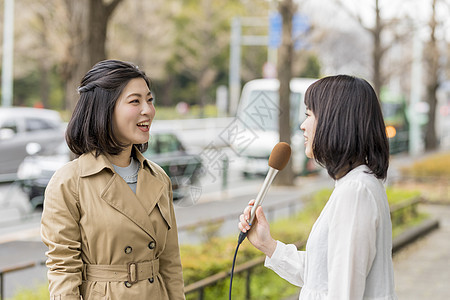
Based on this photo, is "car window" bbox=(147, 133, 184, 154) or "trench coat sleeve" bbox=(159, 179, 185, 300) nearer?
"trench coat sleeve" bbox=(159, 179, 185, 300)

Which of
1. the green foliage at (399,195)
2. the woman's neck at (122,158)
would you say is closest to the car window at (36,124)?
the green foliage at (399,195)

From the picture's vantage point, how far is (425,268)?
7766 millimetres

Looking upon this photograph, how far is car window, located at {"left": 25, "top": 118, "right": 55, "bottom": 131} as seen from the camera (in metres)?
15.7

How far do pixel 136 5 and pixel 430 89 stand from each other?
1606cm

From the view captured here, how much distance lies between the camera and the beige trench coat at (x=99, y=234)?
217 cm

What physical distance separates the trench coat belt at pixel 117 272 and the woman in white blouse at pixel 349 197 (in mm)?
606

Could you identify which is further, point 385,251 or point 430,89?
point 430,89

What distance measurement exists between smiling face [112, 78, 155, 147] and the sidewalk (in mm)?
4963

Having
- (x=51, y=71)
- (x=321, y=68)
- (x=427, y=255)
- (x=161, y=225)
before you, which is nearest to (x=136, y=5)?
(x=51, y=71)

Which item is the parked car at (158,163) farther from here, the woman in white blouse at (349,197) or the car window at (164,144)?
the woman in white blouse at (349,197)

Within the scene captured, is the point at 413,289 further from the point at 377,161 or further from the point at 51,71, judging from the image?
the point at 51,71

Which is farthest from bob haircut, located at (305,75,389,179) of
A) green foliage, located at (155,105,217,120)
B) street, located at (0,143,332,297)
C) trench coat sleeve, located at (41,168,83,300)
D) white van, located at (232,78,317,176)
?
green foliage, located at (155,105,217,120)

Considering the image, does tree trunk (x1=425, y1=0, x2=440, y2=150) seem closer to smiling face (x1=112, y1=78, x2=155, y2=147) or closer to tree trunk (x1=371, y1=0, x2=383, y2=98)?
tree trunk (x1=371, y1=0, x2=383, y2=98)

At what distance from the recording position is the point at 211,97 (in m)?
47.5
